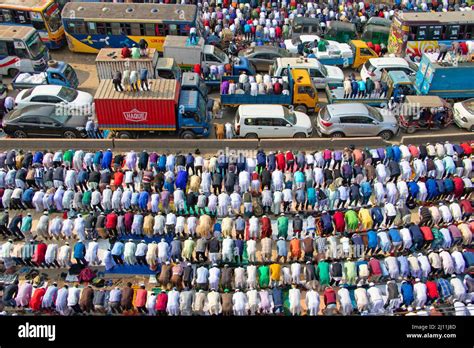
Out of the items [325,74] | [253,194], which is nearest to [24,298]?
[253,194]

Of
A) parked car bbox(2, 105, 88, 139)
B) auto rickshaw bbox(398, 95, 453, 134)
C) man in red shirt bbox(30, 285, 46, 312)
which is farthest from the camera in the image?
auto rickshaw bbox(398, 95, 453, 134)

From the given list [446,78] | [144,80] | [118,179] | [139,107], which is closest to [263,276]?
[118,179]

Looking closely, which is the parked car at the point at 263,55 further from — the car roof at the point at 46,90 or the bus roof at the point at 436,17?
the car roof at the point at 46,90

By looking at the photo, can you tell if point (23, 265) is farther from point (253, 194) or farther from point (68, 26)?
point (68, 26)

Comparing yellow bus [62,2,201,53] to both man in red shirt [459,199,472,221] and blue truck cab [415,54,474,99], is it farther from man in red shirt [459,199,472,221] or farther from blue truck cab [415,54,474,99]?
man in red shirt [459,199,472,221]

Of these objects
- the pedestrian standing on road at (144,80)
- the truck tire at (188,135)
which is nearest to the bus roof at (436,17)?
the truck tire at (188,135)

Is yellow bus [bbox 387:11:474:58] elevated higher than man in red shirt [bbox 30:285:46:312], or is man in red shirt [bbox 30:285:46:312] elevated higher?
yellow bus [bbox 387:11:474:58]

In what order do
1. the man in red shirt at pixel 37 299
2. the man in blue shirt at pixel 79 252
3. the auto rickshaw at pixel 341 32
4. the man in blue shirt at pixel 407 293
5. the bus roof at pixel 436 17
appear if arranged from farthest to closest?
the auto rickshaw at pixel 341 32
the bus roof at pixel 436 17
the man in blue shirt at pixel 79 252
the man in blue shirt at pixel 407 293
the man in red shirt at pixel 37 299

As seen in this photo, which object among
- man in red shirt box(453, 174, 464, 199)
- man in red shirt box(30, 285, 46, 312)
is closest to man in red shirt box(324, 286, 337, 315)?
man in red shirt box(453, 174, 464, 199)
